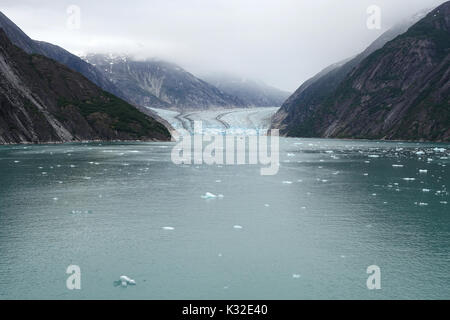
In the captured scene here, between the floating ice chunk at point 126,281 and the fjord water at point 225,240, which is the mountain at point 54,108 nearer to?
the fjord water at point 225,240

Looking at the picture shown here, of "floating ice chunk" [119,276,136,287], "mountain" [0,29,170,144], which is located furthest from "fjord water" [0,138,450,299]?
"mountain" [0,29,170,144]

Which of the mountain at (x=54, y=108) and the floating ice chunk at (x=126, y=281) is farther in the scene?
the mountain at (x=54, y=108)

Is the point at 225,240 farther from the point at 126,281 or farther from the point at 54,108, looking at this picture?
the point at 54,108

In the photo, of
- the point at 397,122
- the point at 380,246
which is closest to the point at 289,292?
the point at 380,246

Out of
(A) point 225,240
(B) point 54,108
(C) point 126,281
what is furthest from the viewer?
(B) point 54,108

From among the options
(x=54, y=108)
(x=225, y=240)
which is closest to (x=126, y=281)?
(x=225, y=240)

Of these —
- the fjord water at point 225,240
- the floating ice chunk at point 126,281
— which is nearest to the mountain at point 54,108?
the fjord water at point 225,240
